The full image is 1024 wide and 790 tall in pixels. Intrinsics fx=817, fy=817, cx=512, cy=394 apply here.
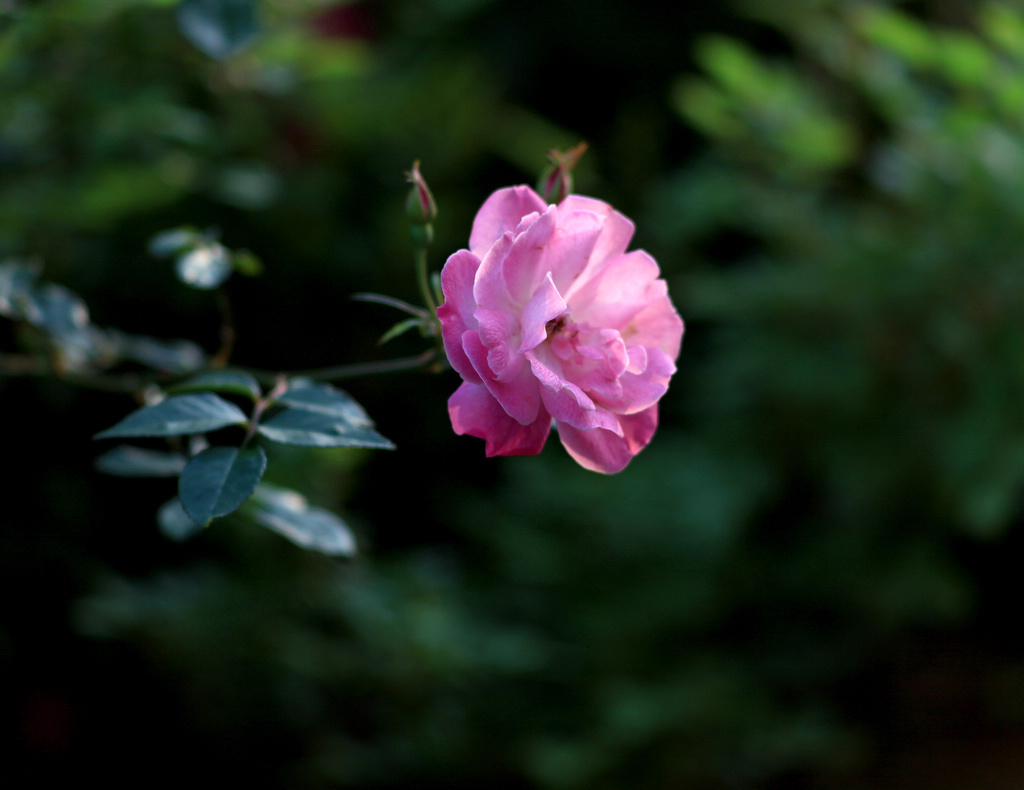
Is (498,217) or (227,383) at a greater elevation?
(498,217)

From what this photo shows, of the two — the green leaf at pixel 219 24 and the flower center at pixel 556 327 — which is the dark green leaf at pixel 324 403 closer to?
the flower center at pixel 556 327

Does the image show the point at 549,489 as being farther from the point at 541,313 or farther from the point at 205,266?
the point at 541,313

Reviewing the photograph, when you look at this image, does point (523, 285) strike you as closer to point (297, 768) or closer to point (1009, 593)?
point (297, 768)

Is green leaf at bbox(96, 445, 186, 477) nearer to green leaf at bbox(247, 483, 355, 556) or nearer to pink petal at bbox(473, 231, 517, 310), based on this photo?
green leaf at bbox(247, 483, 355, 556)

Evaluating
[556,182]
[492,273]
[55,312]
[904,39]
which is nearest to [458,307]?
[492,273]

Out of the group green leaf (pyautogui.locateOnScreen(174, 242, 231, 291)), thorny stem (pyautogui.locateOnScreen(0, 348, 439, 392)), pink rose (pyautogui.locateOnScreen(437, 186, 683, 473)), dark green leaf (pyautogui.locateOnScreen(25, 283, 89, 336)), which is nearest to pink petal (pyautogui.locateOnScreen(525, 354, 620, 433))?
pink rose (pyautogui.locateOnScreen(437, 186, 683, 473))

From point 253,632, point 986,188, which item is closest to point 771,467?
point 986,188
